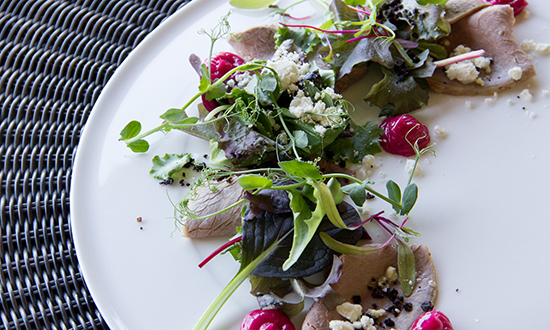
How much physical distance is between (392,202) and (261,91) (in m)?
0.57

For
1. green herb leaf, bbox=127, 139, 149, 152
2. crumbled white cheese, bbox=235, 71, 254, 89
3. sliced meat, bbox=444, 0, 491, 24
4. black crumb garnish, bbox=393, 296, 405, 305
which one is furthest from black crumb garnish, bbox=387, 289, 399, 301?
sliced meat, bbox=444, 0, 491, 24

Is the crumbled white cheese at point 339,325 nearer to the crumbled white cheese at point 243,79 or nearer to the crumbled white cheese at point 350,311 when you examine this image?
the crumbled white cheese at point 350,311

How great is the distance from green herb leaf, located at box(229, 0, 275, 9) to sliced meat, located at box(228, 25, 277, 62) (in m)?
0.15

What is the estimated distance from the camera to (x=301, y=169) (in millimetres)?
1311

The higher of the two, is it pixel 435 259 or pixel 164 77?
pixel 164 77

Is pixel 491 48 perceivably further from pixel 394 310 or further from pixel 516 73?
pixel 394 310

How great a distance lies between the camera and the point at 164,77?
1.90m

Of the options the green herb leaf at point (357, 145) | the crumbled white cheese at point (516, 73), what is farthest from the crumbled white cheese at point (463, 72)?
the green herb leaf at point (357, 145)

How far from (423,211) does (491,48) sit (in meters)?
0.77

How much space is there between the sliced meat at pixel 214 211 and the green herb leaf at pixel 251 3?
84cm

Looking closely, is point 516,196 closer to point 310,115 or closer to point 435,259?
point 435,259

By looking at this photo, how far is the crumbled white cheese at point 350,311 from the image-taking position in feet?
4.31

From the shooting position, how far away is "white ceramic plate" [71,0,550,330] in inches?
55.7

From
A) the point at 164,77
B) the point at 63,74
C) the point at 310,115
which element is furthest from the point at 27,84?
the point at 310,115
